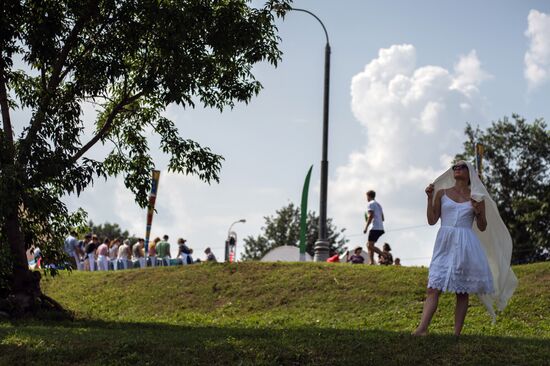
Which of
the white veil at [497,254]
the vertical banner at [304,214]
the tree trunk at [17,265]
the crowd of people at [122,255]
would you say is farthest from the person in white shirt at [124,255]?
the white veil at [497,254]

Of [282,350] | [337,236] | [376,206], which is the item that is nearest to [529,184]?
[337,236]

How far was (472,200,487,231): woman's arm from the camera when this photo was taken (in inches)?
445

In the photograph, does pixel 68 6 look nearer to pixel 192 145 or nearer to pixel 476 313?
pixel 192 145

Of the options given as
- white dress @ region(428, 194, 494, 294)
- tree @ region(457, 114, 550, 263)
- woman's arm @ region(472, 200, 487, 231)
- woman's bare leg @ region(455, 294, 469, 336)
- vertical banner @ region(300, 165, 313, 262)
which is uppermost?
tree @ region(457, 114, 550, 263)

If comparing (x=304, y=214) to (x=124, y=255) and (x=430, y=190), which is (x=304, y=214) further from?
(x=430, y=190)

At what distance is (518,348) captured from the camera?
10.8m

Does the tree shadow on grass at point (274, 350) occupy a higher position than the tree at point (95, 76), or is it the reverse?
the tree at point (95, 76)

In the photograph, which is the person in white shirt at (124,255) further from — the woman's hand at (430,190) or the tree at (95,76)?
the woman's hand at (430,190)

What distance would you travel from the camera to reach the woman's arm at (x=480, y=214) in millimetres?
11297

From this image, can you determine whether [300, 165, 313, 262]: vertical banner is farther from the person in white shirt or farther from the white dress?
the white dress

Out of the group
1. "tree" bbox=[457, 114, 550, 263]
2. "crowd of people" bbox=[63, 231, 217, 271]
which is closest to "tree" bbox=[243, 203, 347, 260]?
"tree" bbox=[457, 114, 550, 263]

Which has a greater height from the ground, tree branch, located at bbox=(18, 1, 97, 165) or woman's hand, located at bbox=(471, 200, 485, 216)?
tree branch, located at bbox=(18, 1, 97, 165)

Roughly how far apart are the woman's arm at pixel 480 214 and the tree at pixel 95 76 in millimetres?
7172

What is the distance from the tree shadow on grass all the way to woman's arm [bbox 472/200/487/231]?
1433 mm
